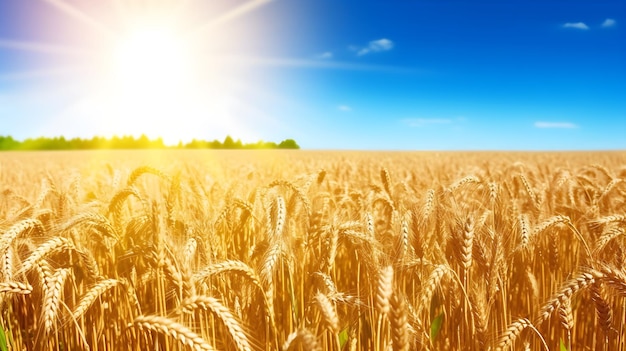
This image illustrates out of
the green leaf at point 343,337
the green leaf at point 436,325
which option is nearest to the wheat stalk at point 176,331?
the green leaf at point 343,337

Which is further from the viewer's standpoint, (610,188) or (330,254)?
(610,188)

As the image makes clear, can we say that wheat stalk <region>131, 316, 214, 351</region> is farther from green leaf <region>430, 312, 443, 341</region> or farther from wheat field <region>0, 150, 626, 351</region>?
green leaf <region>430, 312, 443, 341</region>

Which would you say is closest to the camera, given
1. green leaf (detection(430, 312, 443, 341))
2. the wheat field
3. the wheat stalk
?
the wheat stalk

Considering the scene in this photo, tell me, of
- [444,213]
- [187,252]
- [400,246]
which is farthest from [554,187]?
[187,252]

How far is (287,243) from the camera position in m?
2.29

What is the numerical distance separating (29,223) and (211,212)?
119 cm

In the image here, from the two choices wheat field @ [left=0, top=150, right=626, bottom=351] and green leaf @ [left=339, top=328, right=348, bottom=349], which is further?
green leaf @ [left=339, top=328, right=348, bottom=349]

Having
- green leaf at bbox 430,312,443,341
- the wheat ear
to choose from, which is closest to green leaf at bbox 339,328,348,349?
green leaf at bbox 430,312,443,341

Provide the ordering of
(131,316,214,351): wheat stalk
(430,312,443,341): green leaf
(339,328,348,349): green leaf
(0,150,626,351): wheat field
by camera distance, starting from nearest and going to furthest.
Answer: (131,316,214,351): wheat stalk, (0,150,626,351): wheat field, (339,328,348,349): green leaf, (430,312,443,341): green leaf

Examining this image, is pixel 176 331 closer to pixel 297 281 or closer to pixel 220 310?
pixel 220 310

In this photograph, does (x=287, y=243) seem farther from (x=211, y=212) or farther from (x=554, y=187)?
(x=554, y=187)

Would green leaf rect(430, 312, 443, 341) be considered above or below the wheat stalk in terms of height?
below

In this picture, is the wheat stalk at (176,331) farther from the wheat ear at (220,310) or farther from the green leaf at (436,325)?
the green leaf at (436,325)

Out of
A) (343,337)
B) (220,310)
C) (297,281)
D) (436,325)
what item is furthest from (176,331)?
(436,325)
